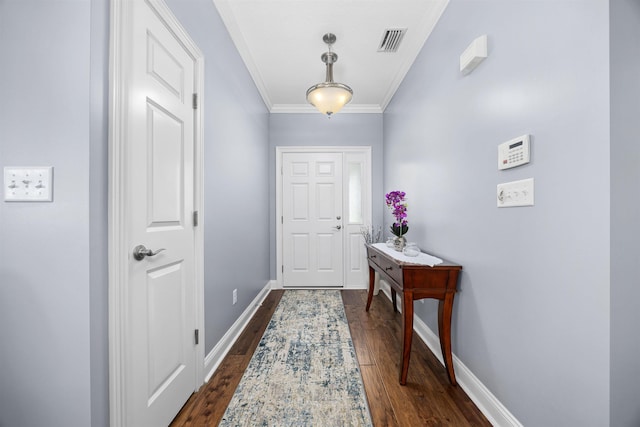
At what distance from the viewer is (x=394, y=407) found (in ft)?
5.12

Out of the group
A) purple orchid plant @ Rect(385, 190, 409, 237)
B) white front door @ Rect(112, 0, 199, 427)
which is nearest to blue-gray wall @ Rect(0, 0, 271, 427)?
white front door @ Rect(112, 0, 199, 427)

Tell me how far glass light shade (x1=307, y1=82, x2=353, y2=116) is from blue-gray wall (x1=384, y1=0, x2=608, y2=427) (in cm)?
83

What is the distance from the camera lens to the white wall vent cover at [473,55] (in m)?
1.51

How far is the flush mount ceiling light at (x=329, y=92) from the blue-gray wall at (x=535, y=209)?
0.84 m

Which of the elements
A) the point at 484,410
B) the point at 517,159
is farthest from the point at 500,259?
the point at 484,410

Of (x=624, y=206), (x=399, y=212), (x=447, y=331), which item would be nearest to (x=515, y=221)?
(x=624, y=206)

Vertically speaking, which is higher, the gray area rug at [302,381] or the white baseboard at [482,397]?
the white baseboard at [482,397]

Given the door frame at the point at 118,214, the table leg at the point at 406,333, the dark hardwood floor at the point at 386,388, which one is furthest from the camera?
the table leg at the point at 406,333

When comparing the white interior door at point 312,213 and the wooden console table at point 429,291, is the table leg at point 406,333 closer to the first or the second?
the wooden console table at point 429,291

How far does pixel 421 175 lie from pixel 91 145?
229 cm

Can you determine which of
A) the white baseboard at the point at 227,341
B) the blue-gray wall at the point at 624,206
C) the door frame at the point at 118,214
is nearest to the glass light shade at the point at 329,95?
the door frame at the point at 118,214

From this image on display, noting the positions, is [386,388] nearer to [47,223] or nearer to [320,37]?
[47,223]

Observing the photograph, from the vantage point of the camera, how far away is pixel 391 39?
2506 mm

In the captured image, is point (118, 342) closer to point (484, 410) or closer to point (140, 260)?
point (140, 260)
